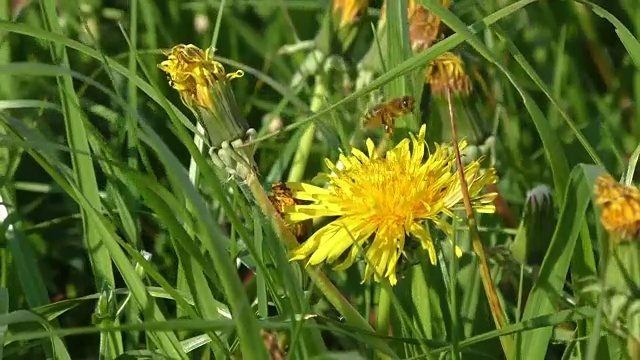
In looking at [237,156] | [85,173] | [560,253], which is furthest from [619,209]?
[85,173]

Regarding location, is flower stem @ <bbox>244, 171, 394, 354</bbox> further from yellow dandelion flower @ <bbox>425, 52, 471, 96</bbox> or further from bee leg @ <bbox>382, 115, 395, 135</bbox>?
yellow dandelion flower @ <bbox>425, 52, 471, 96</bbox>

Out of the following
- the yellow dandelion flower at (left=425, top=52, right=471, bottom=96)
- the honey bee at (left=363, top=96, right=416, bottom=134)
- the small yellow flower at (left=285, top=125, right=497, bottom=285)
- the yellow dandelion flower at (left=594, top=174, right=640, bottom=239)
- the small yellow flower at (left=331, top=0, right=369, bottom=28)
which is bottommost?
the yellow dandelion flower at (left=594, top=174, right=640, bottom=239)

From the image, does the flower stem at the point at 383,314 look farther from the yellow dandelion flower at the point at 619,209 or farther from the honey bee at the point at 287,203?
the yellow dandelion flower at the point at 619,209

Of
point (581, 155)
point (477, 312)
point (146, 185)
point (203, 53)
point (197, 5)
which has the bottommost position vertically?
point (477, 312)

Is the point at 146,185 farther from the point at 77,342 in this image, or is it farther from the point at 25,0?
the point at 25,0

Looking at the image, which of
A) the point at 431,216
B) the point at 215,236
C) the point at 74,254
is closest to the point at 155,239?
the point at 74,254

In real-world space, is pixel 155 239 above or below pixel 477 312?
above

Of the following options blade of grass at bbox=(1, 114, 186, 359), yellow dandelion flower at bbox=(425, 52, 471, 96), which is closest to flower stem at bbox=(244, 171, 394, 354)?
blade of grass at bbox=(1, 114, 186, 359)

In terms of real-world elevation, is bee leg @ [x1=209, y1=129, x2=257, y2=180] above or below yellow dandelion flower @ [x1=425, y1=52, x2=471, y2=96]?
below

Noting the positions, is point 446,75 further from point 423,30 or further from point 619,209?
point 619,209
